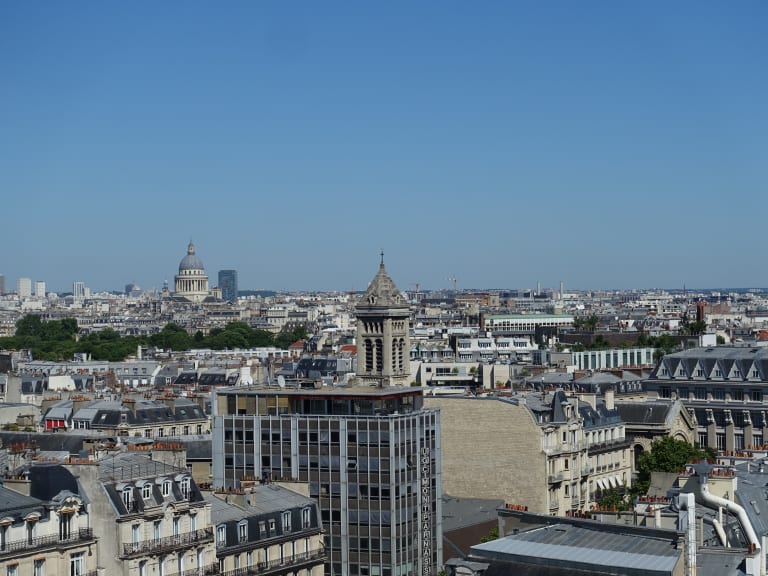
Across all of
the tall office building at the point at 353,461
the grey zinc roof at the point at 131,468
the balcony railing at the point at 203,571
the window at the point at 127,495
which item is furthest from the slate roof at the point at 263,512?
the window at the point at 127,495

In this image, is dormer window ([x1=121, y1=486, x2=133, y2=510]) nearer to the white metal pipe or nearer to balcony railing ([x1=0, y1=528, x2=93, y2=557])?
balcony railing ([x1=0, y1=528, x2=93, y2=557])

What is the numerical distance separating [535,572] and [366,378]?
71.7m

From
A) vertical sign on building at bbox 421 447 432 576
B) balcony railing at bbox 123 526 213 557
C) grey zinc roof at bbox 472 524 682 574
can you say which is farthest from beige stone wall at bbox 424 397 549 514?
grey zinc roof at bbox 472 524 682 574

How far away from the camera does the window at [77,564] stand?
49688 millimetres

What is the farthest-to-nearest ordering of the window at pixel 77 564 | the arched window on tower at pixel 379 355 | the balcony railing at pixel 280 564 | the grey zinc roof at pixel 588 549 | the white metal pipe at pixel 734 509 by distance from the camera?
the arched window on tower at pixel 379 355, the balcony railing at pixel 280 564, the window at pixel 77 564, the white metal pipe at pixel 734 509, the grey zinc roof at pixel 588 549

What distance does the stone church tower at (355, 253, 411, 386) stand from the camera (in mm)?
116438

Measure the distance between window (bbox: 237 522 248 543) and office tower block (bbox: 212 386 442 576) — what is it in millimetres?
6723

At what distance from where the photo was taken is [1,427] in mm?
92938

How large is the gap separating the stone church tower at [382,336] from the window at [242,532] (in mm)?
58484

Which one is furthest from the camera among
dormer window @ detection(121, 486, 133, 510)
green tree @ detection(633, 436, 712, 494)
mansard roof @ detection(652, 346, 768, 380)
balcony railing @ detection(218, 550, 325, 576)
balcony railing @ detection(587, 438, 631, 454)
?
mansard roof @ detection(652, 346, 768, 380)

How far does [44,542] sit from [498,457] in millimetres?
37339

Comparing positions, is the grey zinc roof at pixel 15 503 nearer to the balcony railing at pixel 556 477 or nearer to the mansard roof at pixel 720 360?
the balcony railing at pixel 556 477

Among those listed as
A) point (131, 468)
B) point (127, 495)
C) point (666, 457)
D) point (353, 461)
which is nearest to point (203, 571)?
point (127, 495)

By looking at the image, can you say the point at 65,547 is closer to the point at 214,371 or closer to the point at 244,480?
the point at 244,480
